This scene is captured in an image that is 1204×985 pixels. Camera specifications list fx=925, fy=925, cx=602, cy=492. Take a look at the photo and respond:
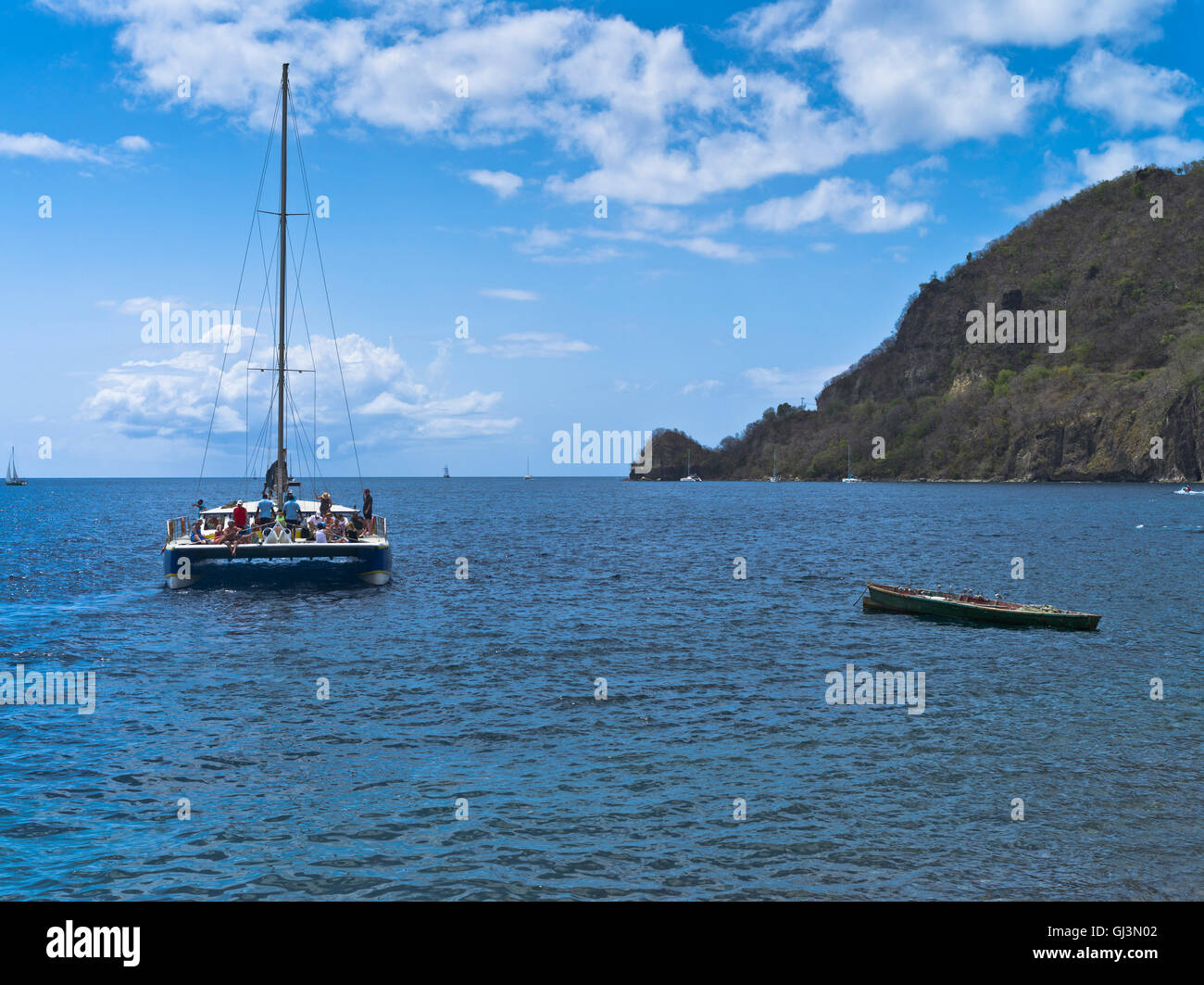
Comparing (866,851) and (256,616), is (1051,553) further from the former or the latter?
(866,851)

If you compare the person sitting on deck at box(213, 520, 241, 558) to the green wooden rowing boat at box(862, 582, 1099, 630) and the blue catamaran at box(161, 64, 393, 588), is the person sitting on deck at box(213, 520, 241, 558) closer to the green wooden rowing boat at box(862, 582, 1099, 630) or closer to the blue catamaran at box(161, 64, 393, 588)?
the blue catamaran at box(161, 64, 393, 588)

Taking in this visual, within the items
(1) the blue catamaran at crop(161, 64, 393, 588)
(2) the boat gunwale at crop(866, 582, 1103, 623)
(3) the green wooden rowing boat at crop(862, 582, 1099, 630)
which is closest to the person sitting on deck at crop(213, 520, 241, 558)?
(1) the blue catamaran at crop(161, 64, 393, 588)

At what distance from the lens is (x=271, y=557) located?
3541 centimetres

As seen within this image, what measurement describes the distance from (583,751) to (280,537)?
2291 cm

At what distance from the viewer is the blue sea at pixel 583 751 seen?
1170 cm

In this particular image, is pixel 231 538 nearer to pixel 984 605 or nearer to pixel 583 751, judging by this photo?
pixel 583 751

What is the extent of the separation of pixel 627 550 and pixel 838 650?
38315 mm

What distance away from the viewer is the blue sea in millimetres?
11703

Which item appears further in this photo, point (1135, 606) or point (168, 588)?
point (168, 588)

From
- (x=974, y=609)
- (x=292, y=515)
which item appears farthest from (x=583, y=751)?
(x=292, y=515)

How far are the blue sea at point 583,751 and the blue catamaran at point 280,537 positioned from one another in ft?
3.86
